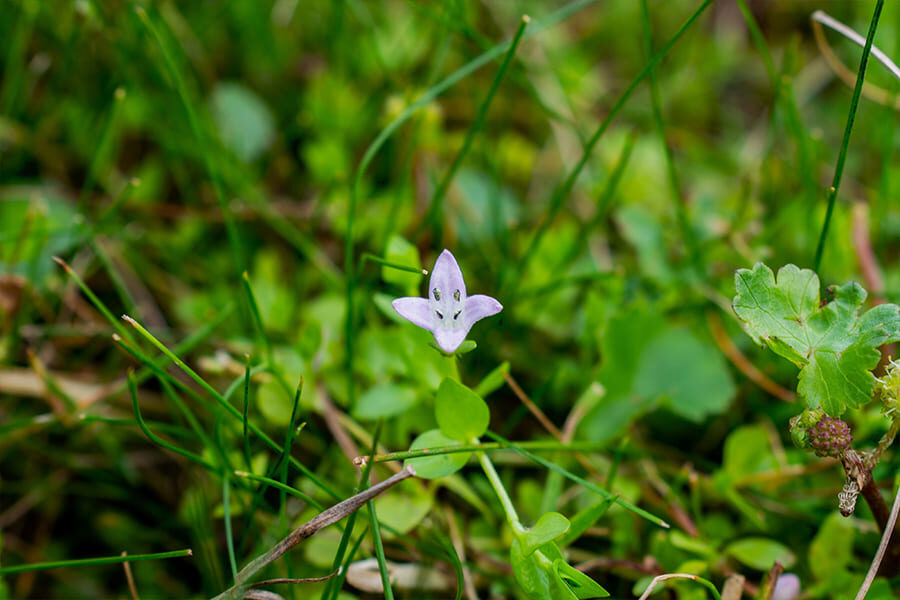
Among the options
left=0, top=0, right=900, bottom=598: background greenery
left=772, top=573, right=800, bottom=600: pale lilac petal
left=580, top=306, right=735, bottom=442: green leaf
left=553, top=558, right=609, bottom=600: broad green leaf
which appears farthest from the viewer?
left=580, top=306, right=735, bottom=442: green leaf

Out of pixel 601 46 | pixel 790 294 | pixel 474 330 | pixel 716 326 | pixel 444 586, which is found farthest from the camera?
pixel 601 46

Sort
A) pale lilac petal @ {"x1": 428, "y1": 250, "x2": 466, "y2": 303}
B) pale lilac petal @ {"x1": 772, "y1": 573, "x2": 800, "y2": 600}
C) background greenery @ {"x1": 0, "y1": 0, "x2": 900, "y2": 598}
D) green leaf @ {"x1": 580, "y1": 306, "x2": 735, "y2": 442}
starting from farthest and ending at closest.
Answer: green leaf @ {"x1": 580, "y1": 306, "x2": 735, "y2": 442}
background greenery @ {"x1": 0, "y1": 0, "x2": 900, "y2": 598}
pale lilac petal @ {"x1": 772, "y1": 573, "x2": 800, "y2": 600}
pale lilac petal @ {"x1": 428, "y1": 250, "x2": 466, "y2": 303}

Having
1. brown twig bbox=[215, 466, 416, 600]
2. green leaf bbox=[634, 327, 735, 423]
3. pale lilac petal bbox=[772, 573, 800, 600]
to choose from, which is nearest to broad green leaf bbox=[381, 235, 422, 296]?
brown twig bbox=[215, 466, 416, 600]

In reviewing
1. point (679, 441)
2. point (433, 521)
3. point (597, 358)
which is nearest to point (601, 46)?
point (597, 358)

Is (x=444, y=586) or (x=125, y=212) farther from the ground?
(x=125, y=212)

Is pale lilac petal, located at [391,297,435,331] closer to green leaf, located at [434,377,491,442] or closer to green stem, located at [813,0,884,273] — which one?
green leaf, located at [434,377,491,442]

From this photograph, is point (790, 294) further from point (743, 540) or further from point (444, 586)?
point (444, 586)

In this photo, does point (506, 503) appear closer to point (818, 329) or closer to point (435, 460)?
point (435, 460)

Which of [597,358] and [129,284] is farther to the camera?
[129,284]

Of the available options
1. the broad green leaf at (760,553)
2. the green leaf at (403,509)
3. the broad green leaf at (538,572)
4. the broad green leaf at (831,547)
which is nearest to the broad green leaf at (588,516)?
the broad green leaf at (538,572)
